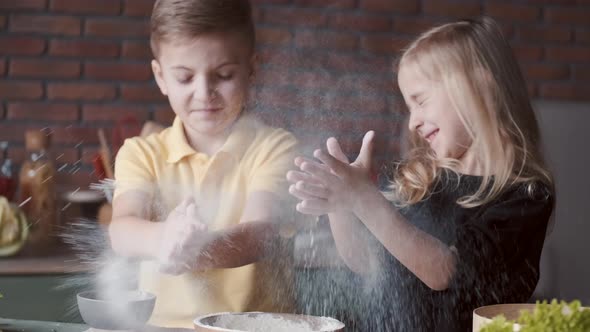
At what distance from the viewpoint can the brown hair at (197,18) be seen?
39.3 inches

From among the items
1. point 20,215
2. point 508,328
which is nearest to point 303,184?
point 508,328

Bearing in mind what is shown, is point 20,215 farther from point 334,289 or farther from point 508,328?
point 508,328

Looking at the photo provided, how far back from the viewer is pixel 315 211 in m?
0.80

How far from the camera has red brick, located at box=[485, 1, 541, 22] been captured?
2248 millimetres

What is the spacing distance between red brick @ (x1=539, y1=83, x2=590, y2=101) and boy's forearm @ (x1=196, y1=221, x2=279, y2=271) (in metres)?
1.39

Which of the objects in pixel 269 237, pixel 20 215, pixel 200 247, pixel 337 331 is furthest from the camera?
pixel 20 215

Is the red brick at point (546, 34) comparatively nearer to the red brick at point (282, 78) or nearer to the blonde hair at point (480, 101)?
the red brick at point (282, 78)

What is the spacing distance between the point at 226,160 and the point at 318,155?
33 cm

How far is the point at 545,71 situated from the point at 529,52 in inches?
2.6

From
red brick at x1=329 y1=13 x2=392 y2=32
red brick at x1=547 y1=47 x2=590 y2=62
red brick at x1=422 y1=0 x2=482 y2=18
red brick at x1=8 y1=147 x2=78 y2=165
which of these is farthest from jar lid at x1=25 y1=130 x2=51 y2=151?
red brick at x1=547 y1=47 x2=590 y2=62

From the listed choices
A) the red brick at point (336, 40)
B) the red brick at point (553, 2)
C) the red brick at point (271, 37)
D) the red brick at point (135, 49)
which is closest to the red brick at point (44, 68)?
the red brick at point (135, 49)

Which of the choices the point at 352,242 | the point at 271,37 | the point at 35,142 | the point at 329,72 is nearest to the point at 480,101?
the point at 352,242

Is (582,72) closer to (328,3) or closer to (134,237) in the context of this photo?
(328,3)

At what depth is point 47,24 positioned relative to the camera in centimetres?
199
